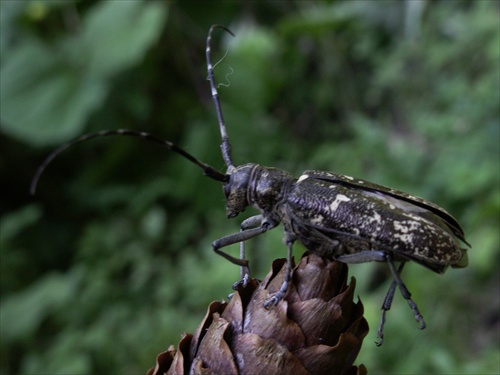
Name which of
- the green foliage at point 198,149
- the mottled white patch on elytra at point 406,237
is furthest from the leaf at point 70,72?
the mottled white patch on elytra at point 406,237

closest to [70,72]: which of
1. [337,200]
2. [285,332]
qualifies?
[337,200]

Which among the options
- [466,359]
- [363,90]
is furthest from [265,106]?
[466,359]

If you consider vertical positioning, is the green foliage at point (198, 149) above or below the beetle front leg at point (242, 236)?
above

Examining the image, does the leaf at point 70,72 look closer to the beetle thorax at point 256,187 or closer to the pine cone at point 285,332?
the beetle thorax at point 256,187

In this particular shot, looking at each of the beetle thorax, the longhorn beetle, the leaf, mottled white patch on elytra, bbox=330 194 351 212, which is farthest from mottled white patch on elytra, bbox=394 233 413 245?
the leaf

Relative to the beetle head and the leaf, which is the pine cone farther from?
the leaf

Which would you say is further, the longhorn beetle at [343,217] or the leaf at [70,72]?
the leaf at [70,72]
